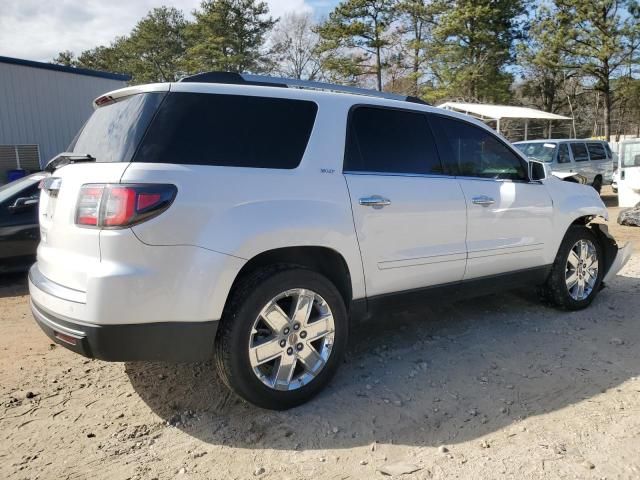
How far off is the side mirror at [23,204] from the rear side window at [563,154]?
12866mm

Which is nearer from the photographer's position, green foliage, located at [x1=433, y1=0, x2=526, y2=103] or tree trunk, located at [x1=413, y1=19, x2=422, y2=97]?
green foliage, located at [x1=433, y1=0, x2=526, y2=103]

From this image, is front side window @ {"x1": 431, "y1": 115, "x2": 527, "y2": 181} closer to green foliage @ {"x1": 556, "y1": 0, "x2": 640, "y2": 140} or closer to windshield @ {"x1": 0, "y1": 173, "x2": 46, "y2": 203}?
windshield @ {"x1": 0, "y1": 173, "x2": 46, "y2": 203}

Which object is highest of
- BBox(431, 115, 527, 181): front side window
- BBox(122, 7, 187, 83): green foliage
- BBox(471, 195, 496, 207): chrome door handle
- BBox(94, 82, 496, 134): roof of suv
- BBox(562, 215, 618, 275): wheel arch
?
BBox(122, 7, 187, 83): green foliage

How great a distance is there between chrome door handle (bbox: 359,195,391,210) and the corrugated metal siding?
16335 mm

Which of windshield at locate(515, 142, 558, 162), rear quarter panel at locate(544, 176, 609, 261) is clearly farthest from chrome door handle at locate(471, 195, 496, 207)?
windshield at locate(515, 142, 558, 162)

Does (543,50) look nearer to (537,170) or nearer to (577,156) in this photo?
(577,156)

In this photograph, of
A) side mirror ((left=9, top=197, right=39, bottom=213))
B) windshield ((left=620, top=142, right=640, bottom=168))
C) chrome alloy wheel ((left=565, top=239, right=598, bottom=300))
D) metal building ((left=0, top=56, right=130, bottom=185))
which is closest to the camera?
chrome alloy wheel ((left=565, top=239, right=598, bottom=300))

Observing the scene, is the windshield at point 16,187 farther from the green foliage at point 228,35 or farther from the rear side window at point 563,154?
the green foliage at point 228,35

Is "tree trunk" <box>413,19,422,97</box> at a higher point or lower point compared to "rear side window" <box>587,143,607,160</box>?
higher

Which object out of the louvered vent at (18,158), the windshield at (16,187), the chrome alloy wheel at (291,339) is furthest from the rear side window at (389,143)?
the louvered vent at (18,158)

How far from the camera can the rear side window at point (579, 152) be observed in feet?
48.7

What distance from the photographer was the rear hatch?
102 inches

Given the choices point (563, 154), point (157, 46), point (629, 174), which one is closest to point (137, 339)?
point (629, 174)

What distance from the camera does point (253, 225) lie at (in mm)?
2768
